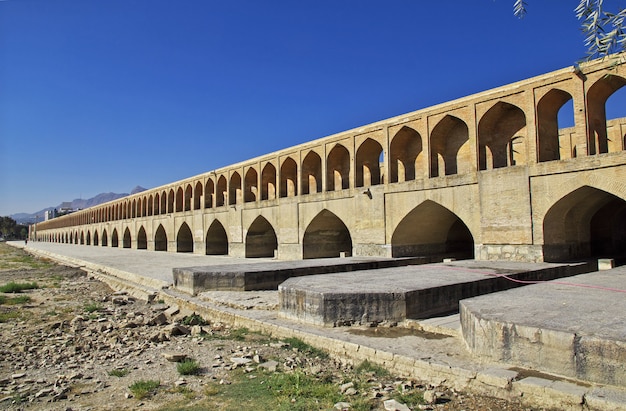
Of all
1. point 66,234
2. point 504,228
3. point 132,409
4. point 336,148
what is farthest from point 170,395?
point 66,234

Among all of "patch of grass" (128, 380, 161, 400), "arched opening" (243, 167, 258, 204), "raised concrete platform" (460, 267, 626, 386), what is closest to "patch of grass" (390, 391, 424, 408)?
"raised concrete platform" (460, 267, 626, 386)

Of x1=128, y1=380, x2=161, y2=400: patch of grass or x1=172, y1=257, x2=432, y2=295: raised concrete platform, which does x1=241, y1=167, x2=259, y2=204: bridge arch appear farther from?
x1=128, y1=380, x2=161, y2=400: patch of grass

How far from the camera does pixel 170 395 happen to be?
429 cm

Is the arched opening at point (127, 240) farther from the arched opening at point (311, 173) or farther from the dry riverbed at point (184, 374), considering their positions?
the dry riverbed at point (184, 374)

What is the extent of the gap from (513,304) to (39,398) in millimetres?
4964

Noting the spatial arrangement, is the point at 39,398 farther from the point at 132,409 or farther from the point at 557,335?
the point at 557,335

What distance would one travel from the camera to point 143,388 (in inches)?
172

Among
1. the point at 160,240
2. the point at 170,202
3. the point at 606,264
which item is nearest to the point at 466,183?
the point at 606,264

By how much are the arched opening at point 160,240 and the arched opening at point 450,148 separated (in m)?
21.9

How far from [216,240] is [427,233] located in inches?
514

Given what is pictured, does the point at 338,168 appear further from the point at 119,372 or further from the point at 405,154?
the point at 119,372

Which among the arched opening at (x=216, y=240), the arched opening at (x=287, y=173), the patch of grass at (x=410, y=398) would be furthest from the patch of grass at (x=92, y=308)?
the arched opening at (x=216, y=240)

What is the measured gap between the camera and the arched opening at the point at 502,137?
12039mm

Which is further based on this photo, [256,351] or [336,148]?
[336,148]
